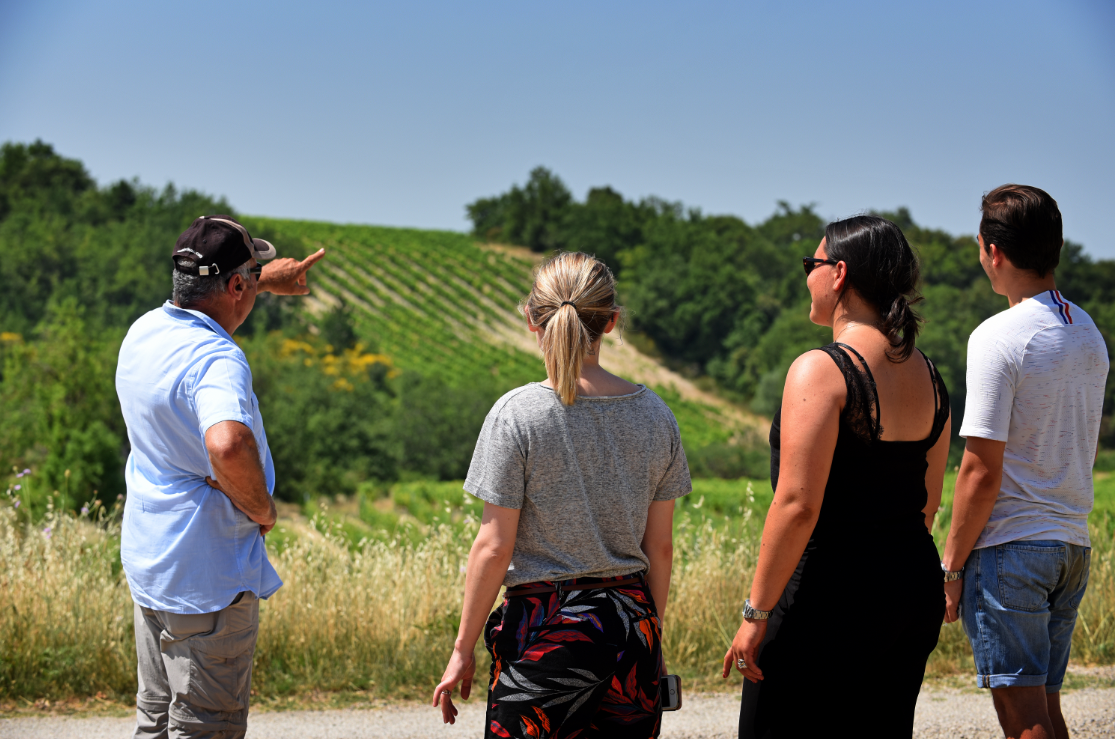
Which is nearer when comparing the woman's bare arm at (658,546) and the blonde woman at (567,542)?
the blonde woman at (567,542)

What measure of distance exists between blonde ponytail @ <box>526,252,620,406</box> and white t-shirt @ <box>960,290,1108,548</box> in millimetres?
1141

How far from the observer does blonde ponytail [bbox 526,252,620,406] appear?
2170 millimetres

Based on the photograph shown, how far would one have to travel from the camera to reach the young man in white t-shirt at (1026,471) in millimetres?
2428

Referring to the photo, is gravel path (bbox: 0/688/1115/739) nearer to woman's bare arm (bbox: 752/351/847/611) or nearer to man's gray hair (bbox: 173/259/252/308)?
woman's bare arm (bbox: 752/351/847/611)

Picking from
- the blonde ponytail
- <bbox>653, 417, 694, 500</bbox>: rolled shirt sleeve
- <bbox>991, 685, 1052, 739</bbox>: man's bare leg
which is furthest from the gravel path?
the blonde ponytail

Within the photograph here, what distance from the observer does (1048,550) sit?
2.43m

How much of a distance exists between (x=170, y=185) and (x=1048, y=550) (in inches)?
2934

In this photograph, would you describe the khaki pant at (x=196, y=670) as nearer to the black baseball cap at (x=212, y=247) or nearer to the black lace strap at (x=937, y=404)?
the black baseball cap at (x=212, y=247)

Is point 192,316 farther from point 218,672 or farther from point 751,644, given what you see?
point 751,644

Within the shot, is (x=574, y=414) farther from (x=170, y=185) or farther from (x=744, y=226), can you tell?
(x=744, y=226)

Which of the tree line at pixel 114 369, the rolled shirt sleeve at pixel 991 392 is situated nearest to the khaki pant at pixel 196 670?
the rolled shirt sleeve at pixel 991 392

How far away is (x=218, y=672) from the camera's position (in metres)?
2.38

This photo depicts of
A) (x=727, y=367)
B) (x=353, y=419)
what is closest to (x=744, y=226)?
(x=727, y=367)

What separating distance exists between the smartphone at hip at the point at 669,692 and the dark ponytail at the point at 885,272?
3.64 ft
